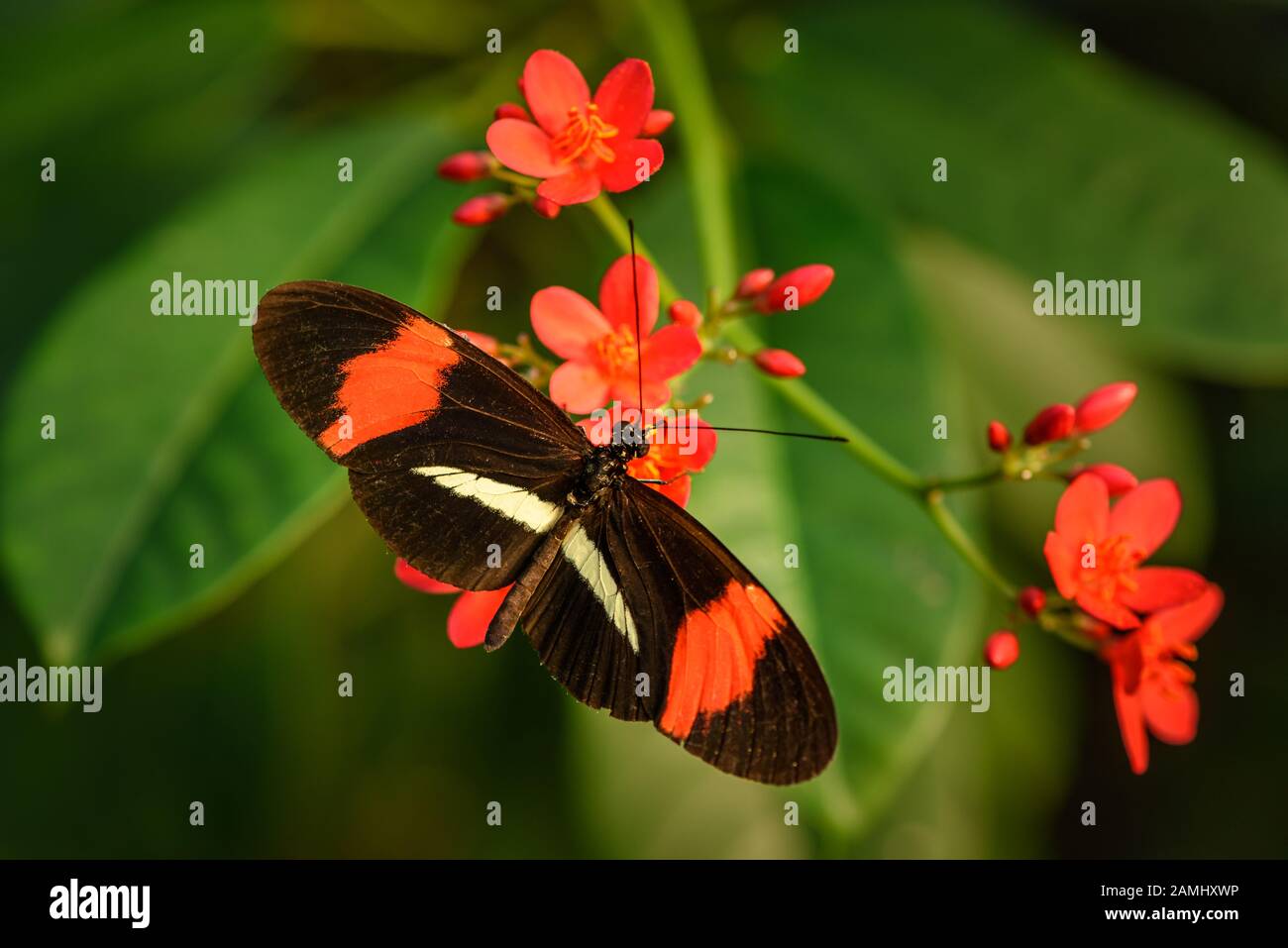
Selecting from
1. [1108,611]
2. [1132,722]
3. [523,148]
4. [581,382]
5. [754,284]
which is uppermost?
[523,148]

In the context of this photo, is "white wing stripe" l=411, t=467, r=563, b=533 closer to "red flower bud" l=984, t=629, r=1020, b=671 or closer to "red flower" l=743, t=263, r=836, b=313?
"red flower" l=743, t=263, r=836, b=313

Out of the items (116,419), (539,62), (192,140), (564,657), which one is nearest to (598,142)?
(539,62)

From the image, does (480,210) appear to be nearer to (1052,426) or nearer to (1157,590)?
(1052,426)

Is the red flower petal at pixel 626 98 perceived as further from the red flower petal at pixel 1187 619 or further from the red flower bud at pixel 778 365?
the red flower petal at pixel 1187 619

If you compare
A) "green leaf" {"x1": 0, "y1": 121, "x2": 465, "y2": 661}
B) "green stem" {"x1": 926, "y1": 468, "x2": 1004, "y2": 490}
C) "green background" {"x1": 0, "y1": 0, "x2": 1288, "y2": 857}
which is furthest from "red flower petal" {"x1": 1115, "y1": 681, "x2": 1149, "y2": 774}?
"green leaf" {"x1": 0, "y1": 121, "x2": 465, "y2": 661}
